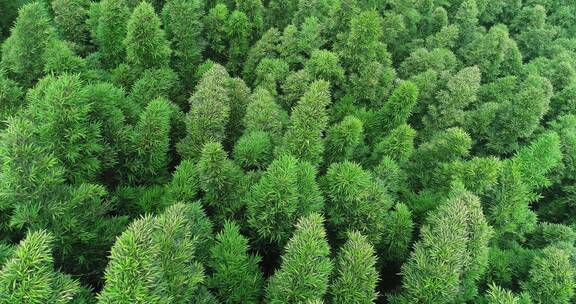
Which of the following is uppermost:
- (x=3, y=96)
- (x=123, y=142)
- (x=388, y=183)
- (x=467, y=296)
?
(x=3, y=96)


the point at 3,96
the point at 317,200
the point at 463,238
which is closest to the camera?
the point at 463,238

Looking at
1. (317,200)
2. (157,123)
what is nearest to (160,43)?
(157,123)

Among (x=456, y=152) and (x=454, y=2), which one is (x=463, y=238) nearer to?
(x=456, y=152)

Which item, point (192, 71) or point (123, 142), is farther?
point (192, 71)

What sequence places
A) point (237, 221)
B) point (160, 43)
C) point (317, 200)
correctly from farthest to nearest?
point (160, 43)
point (237, 221)
point (317, 200)

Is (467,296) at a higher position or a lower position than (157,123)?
lower

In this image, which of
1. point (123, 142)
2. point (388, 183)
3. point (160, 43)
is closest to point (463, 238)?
point (388, 183)
